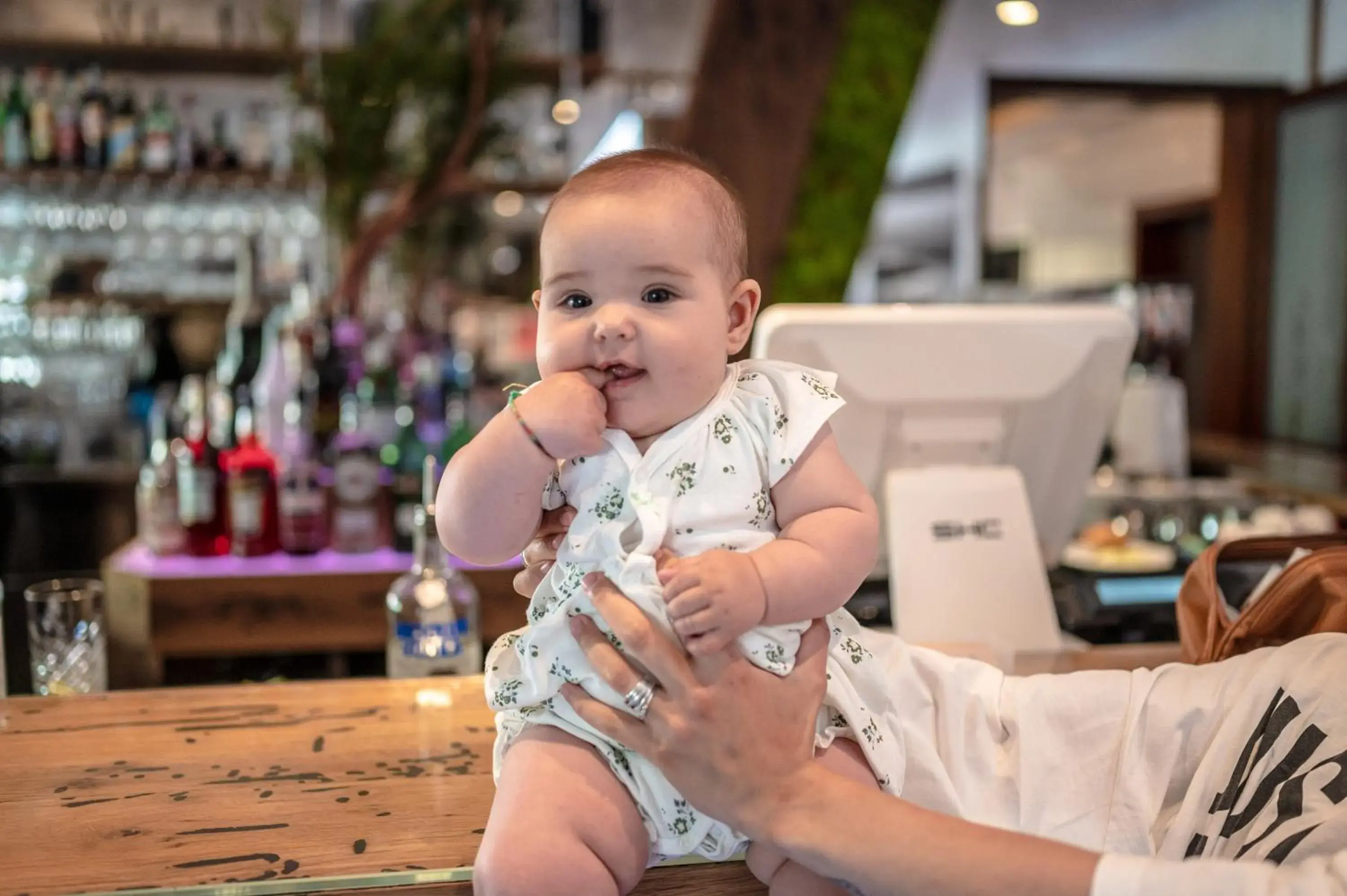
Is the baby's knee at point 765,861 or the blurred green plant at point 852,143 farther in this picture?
the blurred green plant at point 852,143

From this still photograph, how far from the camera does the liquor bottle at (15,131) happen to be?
4.34 metres

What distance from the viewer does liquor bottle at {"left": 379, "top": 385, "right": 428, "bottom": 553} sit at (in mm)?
2811


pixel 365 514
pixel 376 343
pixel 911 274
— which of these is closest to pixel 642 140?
pixel 376 343

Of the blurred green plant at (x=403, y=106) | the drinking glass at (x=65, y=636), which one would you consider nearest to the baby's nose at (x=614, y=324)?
the drinking glass at (x=65, y=636)

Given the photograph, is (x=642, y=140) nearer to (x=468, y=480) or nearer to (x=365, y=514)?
(x=365, y=514)

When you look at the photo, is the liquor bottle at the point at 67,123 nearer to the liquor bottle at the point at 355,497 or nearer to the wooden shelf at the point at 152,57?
the wooden shelf at the point at 152,57

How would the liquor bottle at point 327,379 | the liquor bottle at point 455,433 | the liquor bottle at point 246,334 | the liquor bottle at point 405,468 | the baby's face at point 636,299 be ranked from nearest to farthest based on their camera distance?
the baby's face at point 636,299, the liquor bottle at point 405,468, the liquor bottle at point 455,433, the liquor bottle at point 327,379, the liquor bottle at point 246,334

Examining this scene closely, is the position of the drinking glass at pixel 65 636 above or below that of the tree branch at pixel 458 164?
below

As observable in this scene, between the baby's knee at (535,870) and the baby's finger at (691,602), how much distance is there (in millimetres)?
200

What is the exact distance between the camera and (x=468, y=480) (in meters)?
0.97

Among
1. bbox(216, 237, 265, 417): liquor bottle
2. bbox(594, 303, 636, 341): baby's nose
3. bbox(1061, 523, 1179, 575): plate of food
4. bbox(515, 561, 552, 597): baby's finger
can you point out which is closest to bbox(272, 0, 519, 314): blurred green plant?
bbox(216, 237, 265, 417): liquor bottle

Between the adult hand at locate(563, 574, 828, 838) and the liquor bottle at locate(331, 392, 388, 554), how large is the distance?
72.3 inches

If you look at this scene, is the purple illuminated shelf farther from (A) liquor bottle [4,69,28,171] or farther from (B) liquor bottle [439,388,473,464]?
(A) liquor bottle [4,69,28,171]

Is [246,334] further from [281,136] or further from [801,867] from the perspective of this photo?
[801,867]
